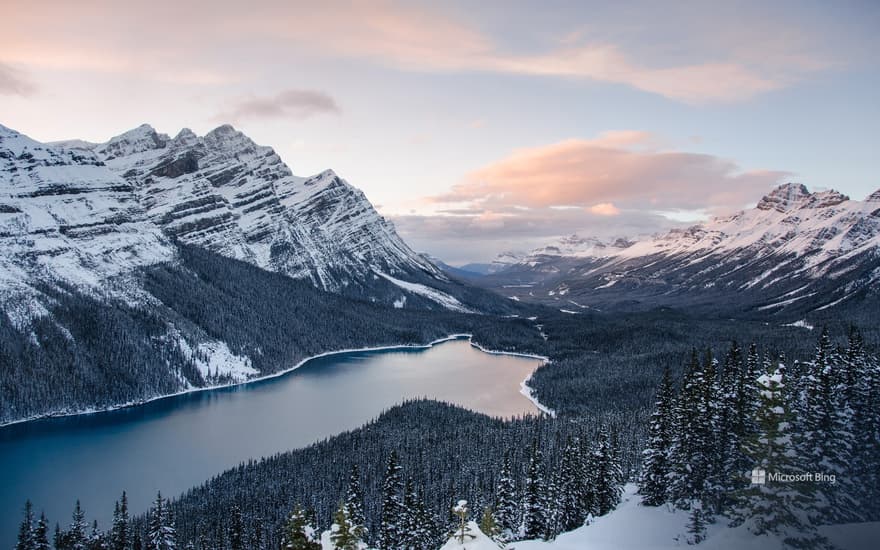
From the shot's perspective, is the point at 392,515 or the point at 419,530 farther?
the point at 392,515

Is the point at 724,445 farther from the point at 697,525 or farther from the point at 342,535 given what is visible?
the point at 342,535

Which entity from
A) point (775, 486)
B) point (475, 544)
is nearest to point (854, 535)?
point (775, 486)

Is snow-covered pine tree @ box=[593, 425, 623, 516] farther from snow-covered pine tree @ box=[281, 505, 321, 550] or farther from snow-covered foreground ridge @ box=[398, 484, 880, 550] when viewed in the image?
snow-covered pine tree @ box=[281, 505, 321, 550]

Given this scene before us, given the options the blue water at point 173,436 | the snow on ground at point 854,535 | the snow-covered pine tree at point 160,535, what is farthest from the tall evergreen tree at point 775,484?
the blue water at point 173,436

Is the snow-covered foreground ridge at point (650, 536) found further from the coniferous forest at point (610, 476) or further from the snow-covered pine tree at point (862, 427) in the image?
the snow-covered pine tree at point (862, 427)

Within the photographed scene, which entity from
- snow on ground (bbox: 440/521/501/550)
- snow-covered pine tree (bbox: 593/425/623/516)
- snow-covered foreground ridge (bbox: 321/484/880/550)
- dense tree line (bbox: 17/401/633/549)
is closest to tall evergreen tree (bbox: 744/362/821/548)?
snow-covered foreground ridge (bbox: 321/484/880/550)

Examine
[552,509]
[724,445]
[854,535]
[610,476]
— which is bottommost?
[552,509]
